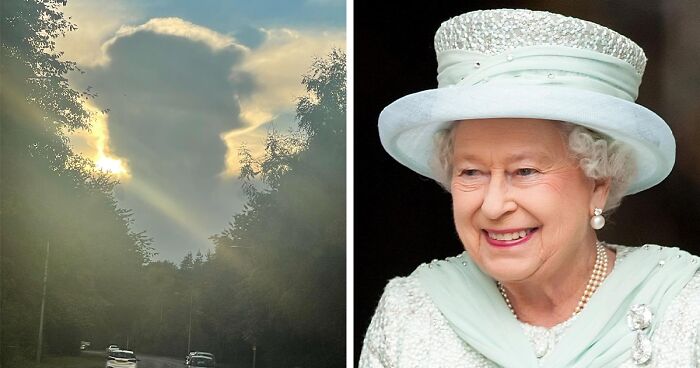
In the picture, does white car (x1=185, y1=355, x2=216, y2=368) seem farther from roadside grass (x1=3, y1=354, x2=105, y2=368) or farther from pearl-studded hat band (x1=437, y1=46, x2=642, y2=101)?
pearl-studded hat band (x1=437, y1=46, x2=642, y2=101)

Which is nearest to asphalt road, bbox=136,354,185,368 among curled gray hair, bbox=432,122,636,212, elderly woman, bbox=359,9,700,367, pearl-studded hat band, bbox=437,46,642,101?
elderly woman, bbox=359,9,700,367

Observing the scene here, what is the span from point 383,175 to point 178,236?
735mm

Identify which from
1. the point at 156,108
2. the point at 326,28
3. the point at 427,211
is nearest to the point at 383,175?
the point at 427,211

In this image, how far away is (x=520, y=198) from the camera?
183 cm

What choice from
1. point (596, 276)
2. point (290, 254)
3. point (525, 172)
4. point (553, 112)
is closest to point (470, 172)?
point (525, 172)

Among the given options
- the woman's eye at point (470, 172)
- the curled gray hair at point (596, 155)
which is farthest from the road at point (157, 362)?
the woman's eye at point (470, 172)

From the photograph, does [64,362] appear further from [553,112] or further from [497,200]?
[553,112]

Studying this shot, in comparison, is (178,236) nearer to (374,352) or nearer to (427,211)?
(427,211)

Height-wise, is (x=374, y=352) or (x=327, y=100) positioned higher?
(x=327, y=100)

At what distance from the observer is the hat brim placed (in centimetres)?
178

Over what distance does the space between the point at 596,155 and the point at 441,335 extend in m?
0.50

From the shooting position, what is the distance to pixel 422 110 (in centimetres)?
195

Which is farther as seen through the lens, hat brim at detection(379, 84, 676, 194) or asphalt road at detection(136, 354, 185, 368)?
asphalt road at detection(136, 354, 185, 368)

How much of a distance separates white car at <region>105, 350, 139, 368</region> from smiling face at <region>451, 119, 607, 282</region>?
176 cm
